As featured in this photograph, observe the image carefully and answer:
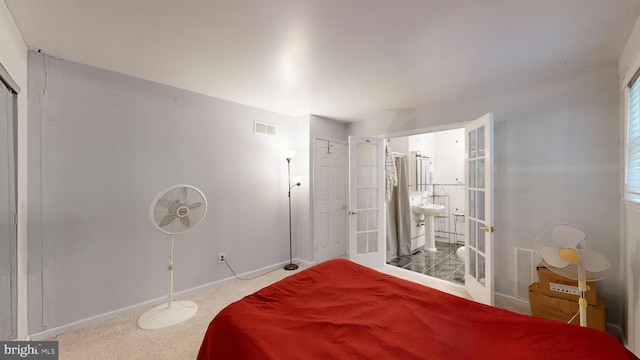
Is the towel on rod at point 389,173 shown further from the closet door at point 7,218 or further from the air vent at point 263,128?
the closet door at point 7,218

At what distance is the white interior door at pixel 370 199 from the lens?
3.53 m

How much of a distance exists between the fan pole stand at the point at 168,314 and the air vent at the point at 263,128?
1782 mm

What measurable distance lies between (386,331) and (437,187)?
14.8 feet

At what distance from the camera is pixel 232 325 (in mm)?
1207

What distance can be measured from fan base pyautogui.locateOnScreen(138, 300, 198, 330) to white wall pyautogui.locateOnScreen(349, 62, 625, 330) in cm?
322

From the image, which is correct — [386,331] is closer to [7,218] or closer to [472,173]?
[472,173]

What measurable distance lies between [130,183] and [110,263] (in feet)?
2.45

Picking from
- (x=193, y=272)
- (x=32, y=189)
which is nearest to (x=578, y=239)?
(x=193, y=272)

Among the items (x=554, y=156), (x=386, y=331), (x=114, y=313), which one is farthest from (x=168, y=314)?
(x=554, y=156)

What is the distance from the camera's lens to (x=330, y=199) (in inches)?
152

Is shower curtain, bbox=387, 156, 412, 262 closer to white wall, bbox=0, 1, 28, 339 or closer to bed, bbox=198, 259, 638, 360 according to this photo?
bed, bbox=198, 259, 638, 360

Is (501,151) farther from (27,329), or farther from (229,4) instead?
(27,329)

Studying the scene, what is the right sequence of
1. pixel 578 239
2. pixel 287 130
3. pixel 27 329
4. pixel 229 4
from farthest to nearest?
pixel 287 130
pixel 27 329
pixel 578 239
pixel 229 4

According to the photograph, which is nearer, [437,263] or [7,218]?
[7,218]
